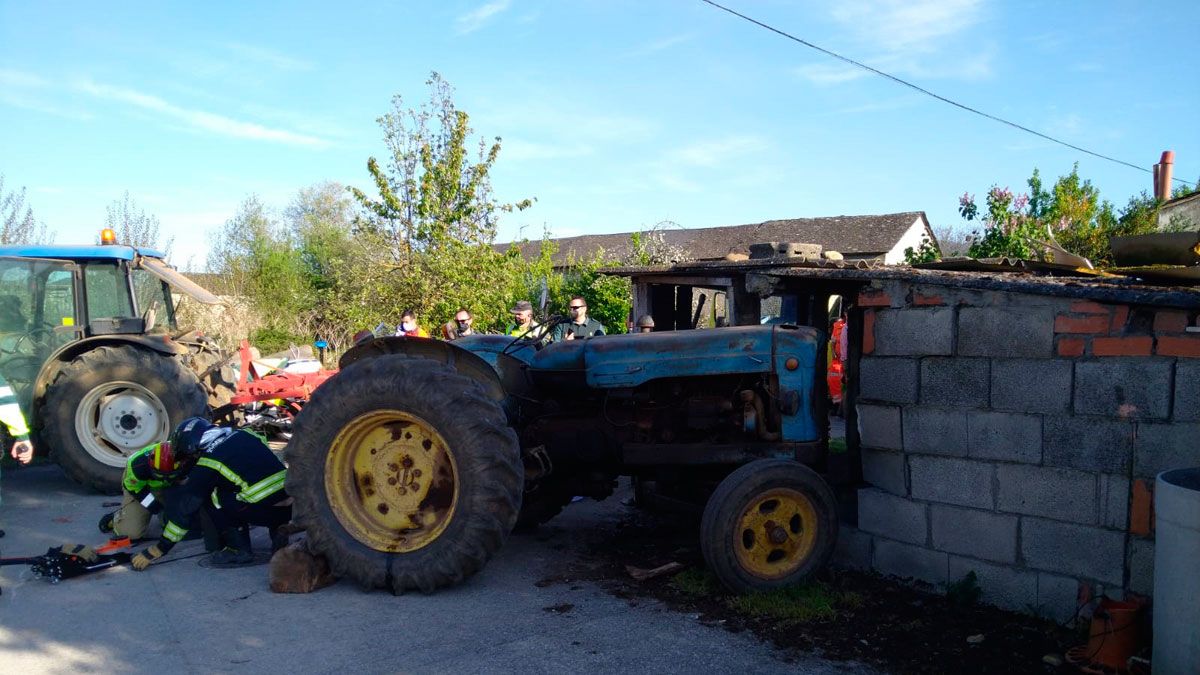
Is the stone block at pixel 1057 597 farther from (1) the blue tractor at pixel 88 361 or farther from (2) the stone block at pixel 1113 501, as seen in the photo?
(1) the blue tractor at pixel 88 361

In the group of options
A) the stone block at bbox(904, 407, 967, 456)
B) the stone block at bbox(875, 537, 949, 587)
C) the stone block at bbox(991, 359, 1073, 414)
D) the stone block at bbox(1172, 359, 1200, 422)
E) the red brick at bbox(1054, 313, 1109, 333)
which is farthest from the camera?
the stone block at bbox(875, 537, 949, 587)

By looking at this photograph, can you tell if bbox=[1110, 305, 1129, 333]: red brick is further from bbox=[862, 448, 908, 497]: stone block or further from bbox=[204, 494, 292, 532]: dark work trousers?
bbox=[204, 494, 292, 532]: dark work trousers

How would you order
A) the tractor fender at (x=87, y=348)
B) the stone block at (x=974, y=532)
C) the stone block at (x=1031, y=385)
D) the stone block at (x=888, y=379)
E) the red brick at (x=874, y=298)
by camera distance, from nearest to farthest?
1. the stone block at (x=1031, y=385)
2. the stone block at (x=974, y=532)
3. the stone block at (x=888, y=379)
4. the red brick at (x=874, y=298)
5. the tractor fender at (x=87, y=348)

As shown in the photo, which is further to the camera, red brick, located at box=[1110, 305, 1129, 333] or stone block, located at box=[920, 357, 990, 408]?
stone block, located at box=[920, 357, 990, 408]

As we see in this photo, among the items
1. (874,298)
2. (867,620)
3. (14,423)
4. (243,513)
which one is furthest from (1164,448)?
(14,423)

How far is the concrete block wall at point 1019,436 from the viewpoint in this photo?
13.3ft

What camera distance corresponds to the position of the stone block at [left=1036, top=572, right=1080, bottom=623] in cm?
429

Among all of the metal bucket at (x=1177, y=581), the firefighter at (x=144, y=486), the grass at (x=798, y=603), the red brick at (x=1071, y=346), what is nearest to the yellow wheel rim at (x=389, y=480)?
the firefighter at (x=144, y=486)

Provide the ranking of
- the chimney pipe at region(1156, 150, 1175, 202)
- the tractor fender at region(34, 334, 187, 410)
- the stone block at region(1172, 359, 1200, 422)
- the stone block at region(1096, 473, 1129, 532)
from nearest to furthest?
1. the stone block at region(1172, 359, 1200, 422)
2. the stone block at region(1096, 473, 1129, 532)
3. the tractor fender at region(34, 334, 187, 410)
4. the chimney pipe at region(1156, 150, 1175, 202)

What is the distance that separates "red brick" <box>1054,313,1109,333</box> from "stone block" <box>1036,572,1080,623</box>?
1247 millimetres

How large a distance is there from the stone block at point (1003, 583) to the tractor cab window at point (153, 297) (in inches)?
298

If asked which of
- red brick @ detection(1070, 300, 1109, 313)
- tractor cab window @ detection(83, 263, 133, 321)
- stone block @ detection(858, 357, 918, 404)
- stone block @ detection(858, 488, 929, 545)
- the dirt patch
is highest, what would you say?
tractor cab window @ detection(83, 263, 133, 321)

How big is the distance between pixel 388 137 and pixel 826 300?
930 cm

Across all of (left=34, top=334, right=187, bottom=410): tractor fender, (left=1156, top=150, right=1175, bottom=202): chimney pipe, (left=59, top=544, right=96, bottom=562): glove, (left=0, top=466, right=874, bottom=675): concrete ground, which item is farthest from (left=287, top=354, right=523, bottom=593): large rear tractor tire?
(left=1156, top=150, right=1175, bottom=202): chimney pipe
